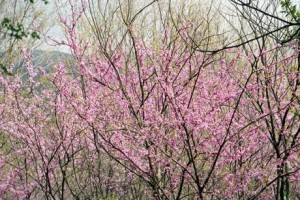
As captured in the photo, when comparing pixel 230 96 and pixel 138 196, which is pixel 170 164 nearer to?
pixel 230 96

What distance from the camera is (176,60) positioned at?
28.7 ft

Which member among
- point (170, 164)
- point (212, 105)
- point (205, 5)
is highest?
point (205, 5)

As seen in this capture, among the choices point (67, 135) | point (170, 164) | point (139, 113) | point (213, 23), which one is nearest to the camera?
point (170, 164)

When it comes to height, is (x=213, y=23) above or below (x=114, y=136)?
above

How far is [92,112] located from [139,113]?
1.00 metres

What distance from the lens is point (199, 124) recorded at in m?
6.09

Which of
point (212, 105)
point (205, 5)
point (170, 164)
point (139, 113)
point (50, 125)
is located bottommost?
A: point (170, 164)

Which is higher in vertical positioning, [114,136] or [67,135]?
[67,135]

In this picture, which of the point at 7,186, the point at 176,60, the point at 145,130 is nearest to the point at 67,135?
the point at 176,60

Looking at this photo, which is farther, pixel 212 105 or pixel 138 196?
pixel 138 196

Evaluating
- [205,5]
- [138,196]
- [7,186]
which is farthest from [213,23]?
[7,186]

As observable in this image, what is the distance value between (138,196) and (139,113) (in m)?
3.78

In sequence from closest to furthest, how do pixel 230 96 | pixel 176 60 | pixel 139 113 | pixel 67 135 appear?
pixel 230 96, pixel 139 113, pixel 176 60, pixel 67 135

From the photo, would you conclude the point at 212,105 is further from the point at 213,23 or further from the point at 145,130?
the point at 213,23
